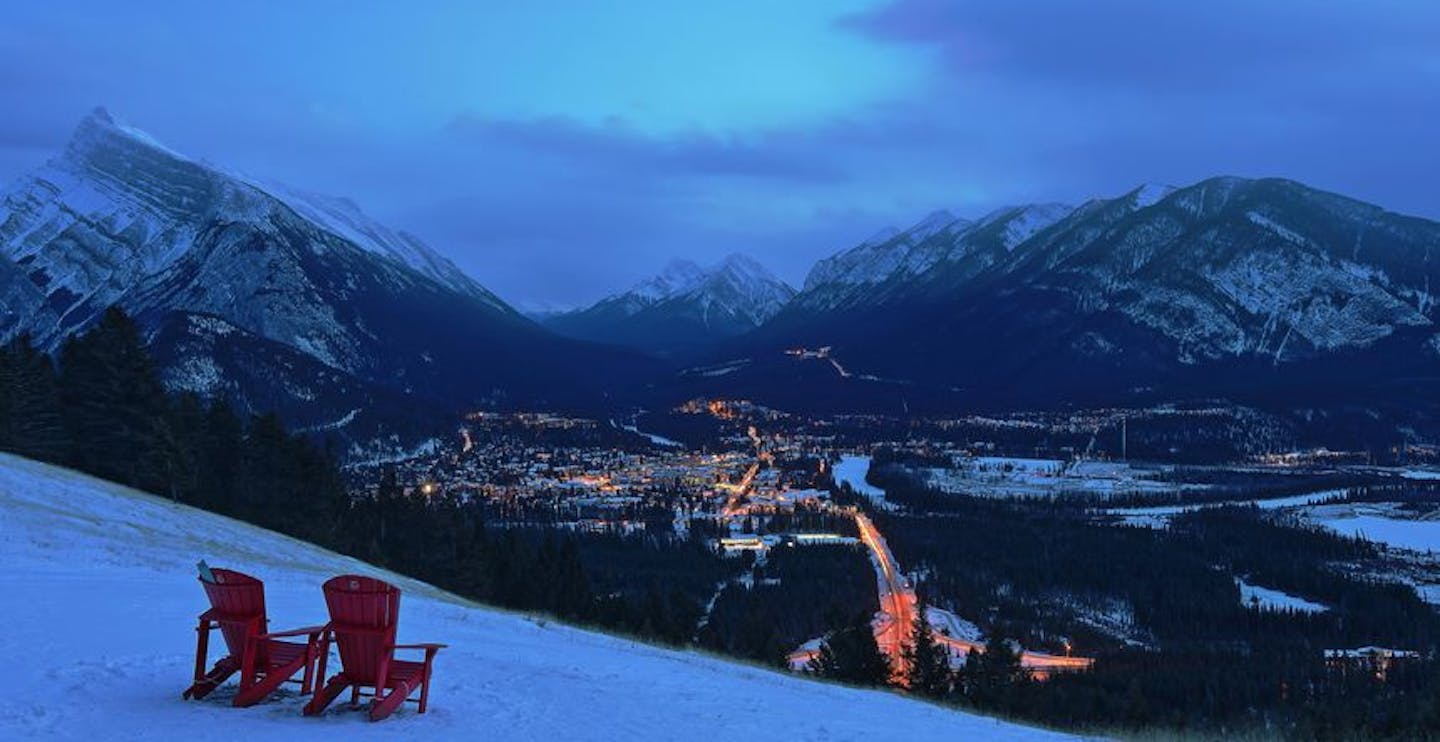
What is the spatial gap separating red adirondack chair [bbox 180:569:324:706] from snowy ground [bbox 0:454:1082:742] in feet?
1.02

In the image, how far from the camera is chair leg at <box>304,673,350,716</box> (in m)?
15.4

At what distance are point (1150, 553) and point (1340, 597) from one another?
92.5ft

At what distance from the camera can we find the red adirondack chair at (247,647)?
15625mm

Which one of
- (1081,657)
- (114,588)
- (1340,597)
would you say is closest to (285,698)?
(114,588)

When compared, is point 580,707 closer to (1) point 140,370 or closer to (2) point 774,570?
(1) point 140,370

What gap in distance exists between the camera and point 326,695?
1561 cm

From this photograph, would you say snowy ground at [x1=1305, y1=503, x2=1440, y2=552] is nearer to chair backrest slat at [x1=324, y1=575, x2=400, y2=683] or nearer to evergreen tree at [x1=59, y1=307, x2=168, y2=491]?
evergreen tree at [x1=59, y1=307, x2=168, y2=491]

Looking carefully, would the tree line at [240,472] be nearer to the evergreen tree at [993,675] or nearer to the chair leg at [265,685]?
the evergreen tree at [993,675]

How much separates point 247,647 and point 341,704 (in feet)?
5.40

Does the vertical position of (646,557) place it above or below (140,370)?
below

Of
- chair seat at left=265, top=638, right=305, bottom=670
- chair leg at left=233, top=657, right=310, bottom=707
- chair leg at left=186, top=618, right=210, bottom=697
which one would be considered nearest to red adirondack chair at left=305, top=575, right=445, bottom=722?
chair leg at left=233, top=657, right=310, bottom=707

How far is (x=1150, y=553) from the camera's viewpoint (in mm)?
161375

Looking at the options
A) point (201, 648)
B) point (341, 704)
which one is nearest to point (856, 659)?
point (341, 704)

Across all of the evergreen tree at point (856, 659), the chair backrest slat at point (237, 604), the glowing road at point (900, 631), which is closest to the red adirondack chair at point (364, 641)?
the chair backrest slat at point (237, 604)
